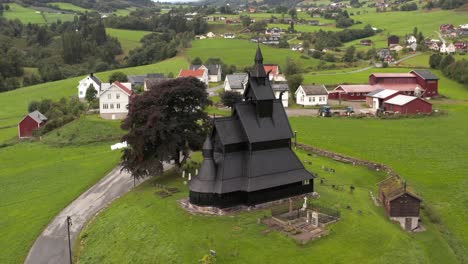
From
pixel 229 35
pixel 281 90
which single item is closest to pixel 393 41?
pixel 229 35

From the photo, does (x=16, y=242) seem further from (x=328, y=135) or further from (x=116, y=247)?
(x=328, y=135)

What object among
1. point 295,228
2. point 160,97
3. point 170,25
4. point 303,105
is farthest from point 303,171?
point 170,25

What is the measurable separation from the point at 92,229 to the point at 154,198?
19.2 ft

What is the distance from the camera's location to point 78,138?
67.0 meters

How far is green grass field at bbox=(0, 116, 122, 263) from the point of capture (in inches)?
1515

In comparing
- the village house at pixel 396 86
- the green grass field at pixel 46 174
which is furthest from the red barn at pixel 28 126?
the village house at pixel 396 86

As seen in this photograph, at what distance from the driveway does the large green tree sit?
299 cm

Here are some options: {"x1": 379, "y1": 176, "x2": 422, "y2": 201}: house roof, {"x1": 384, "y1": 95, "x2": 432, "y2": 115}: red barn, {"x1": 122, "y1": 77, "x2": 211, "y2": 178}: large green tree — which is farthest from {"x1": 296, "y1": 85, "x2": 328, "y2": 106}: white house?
{"x1": 379, "y1": 176, "x2": 422, "y2": 201}: house roof

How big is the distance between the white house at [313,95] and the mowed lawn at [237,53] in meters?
42.1

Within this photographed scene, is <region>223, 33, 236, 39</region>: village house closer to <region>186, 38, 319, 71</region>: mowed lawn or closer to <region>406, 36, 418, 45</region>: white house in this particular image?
<region>186, 38, 319, 71</region>: mowed lawn

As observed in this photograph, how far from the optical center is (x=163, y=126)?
43688mm

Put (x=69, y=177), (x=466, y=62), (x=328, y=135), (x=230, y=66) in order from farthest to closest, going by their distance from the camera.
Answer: (x=230, y=66)
(x=466, y=62)
(x=328, y=135)
(x=69, y=177)

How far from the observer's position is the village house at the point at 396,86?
88.8 m

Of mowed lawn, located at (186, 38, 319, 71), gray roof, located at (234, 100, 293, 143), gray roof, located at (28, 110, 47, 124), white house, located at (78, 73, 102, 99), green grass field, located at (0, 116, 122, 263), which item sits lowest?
green grass field, located at (0, 116, 122, 263)
